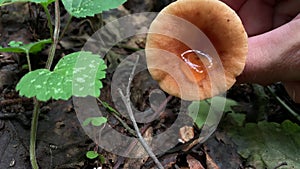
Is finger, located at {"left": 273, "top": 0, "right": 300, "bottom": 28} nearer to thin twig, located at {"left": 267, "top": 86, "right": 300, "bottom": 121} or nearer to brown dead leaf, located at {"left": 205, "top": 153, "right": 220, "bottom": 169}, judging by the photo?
thin twig, located at {"left": 267, "top": 86, "right": 300, "bottom": 121}

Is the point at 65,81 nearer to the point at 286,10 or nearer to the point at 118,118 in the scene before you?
the point at 118,118

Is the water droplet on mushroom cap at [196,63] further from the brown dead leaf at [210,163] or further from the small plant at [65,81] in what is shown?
the brown dead leaf at [210,163]

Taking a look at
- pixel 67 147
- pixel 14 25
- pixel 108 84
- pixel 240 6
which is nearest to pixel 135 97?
pixel 108 84

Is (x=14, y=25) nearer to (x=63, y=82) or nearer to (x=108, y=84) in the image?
(x=108, y=84)

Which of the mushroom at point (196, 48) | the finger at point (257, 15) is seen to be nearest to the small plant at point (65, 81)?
the mushroom at point (196, 48)

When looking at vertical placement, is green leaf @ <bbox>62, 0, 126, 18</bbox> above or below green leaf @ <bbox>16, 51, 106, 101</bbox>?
above

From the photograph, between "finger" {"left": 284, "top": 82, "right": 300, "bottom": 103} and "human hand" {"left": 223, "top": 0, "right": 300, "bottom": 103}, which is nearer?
"human hand" {"left": 223, "top": 0, "right": 300, "bottom": 103}

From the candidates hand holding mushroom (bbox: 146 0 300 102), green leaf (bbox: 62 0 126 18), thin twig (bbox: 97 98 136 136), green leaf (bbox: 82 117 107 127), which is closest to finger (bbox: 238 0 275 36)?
hand holding mushroom (bbox: 146 0 300 102)

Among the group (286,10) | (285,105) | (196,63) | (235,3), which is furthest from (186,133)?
(286,10)
